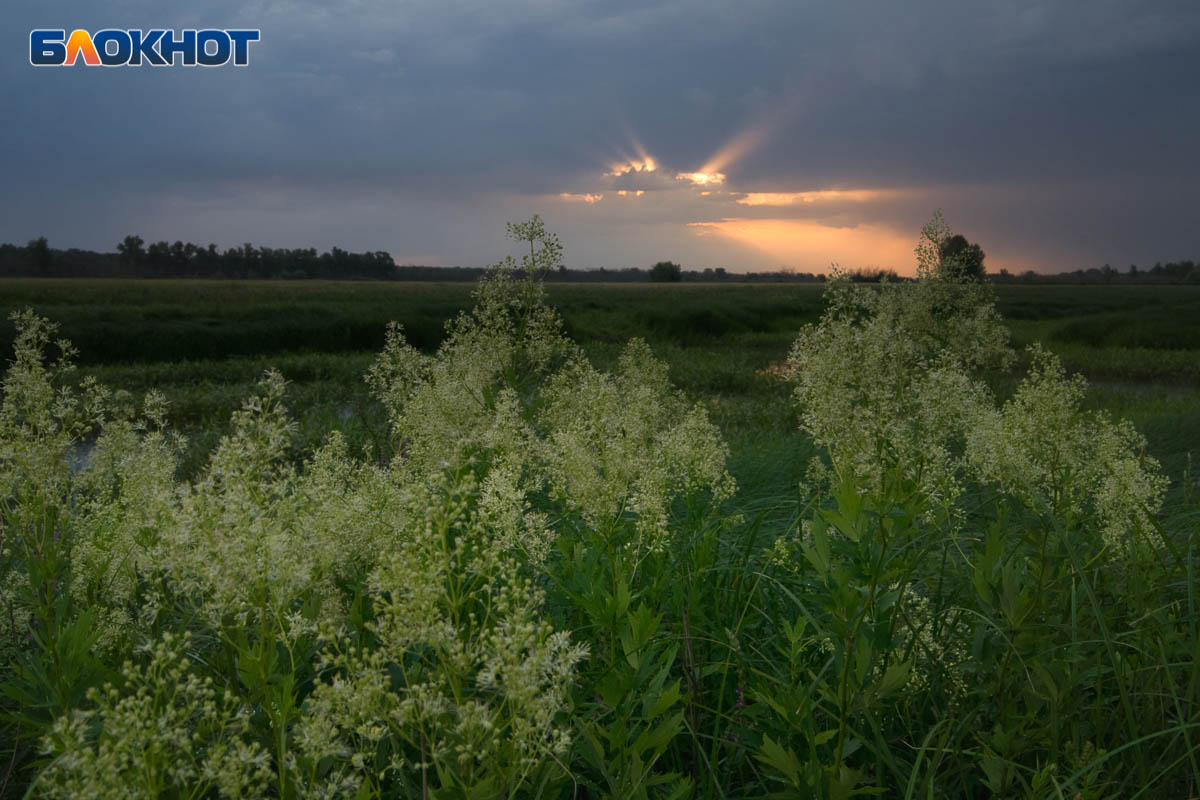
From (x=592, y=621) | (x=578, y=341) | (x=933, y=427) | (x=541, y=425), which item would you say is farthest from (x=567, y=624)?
(x=578, y=341)

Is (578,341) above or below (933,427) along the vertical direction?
below

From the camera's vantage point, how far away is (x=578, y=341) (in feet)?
124

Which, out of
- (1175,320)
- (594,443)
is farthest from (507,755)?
(1175,320)

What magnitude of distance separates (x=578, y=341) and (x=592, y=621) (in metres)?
35.0

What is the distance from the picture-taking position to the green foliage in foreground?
189cm

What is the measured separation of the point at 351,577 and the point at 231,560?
1.83 m

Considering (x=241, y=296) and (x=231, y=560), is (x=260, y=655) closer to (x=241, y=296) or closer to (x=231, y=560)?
(x=231, y=560)

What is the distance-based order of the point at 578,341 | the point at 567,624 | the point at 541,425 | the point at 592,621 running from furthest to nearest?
the point at 578,341, the point at 541,425, the point at 567,624, the point at 592,621

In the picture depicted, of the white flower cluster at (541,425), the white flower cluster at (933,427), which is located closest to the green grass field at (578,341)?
the white flower cluster at (541,425)

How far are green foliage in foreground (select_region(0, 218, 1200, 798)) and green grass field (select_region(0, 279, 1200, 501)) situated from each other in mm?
4323

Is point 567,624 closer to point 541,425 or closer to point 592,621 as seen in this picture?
point 592,621

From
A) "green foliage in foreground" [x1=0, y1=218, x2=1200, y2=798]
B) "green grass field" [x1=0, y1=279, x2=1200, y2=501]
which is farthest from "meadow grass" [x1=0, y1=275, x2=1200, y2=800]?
"green grass field" [x1=0, y1=279, x2=1200, y2=501]

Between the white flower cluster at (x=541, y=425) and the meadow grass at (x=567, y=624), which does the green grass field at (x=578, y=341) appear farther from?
the meadow grass at (x=567, y=624)

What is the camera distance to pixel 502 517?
2.43 meters
